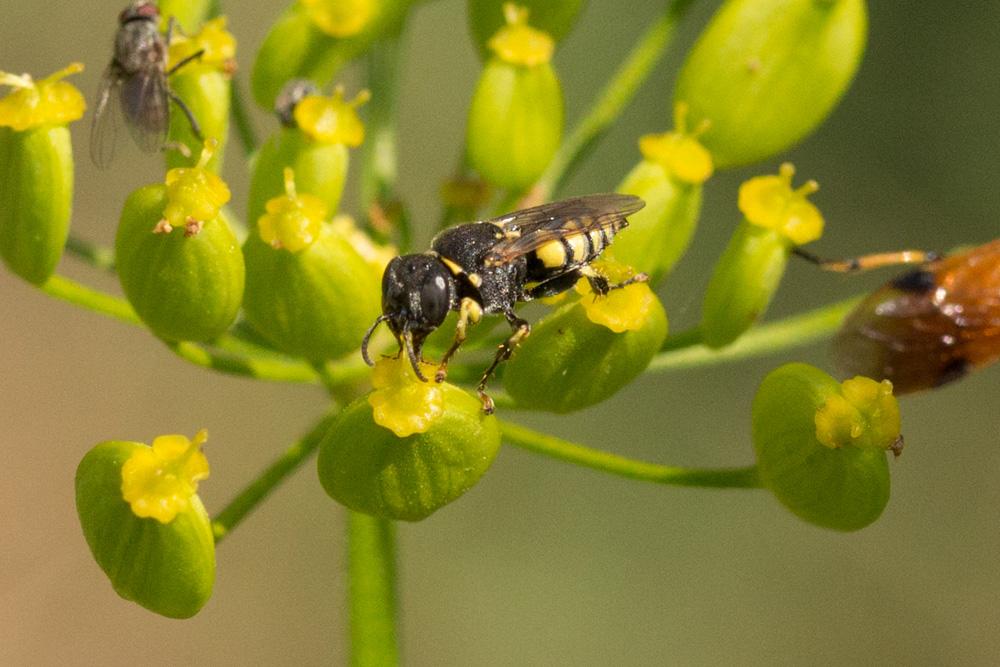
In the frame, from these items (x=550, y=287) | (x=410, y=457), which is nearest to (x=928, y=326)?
(x=550, y=287)

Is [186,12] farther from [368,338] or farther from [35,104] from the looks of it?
[368,338]

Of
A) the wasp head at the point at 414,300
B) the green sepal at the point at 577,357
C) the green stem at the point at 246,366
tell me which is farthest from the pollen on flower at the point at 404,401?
the green stem at the point at 246,366

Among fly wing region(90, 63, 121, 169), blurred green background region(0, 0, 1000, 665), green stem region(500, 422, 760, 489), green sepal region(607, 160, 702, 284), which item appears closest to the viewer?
green stem region(500, 422, 760, 489)

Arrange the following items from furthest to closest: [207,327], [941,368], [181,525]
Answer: [941,368] → [207,327] → [181,525]

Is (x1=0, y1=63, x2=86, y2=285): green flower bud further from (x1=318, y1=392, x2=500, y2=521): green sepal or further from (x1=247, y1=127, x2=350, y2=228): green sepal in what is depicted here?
(x1=318, y1=392, x2=500, y2=521): green sepal

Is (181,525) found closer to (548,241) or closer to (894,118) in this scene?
(548,241)

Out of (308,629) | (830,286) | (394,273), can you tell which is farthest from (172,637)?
(394,273)

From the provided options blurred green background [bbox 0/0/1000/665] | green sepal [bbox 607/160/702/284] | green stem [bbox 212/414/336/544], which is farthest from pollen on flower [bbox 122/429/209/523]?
blurred green background [bbox 0/0/1000/665]
